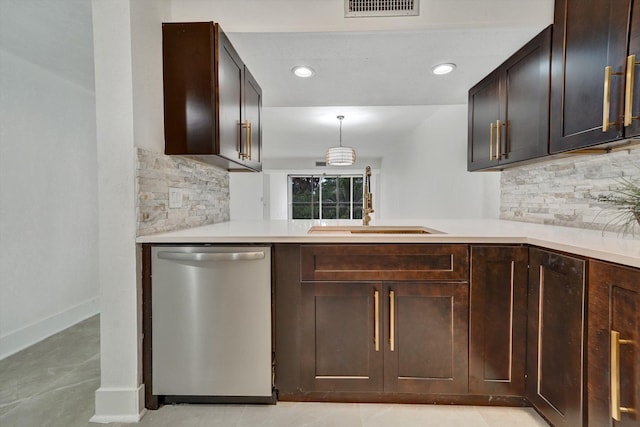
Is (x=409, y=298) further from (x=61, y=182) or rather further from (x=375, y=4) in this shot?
(x=61, y=182)

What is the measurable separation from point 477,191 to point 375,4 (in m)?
1.98

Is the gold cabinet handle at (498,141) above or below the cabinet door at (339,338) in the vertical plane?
above

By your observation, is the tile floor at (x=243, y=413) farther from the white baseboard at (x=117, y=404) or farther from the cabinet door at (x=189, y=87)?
the cabinet door at (x=189, y=87)

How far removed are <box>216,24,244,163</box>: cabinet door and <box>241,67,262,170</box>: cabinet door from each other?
9 cm

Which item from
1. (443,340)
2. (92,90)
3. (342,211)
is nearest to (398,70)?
→ (443,340)

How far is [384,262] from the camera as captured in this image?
1.52m

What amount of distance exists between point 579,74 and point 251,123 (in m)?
1.88

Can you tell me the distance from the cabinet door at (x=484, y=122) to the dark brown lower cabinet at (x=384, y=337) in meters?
1.09

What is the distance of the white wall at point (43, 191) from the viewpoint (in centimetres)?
221

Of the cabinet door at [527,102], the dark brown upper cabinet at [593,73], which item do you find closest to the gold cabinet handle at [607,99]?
the dark brown upper cabinet at [593,73]

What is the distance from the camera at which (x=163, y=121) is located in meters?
1.67

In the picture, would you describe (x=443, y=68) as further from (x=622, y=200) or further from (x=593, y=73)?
(x=622, y=200)

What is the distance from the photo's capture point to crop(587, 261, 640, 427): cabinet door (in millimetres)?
957

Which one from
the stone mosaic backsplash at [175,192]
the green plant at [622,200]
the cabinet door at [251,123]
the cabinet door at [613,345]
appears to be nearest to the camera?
the cabinet door at [613,345]
